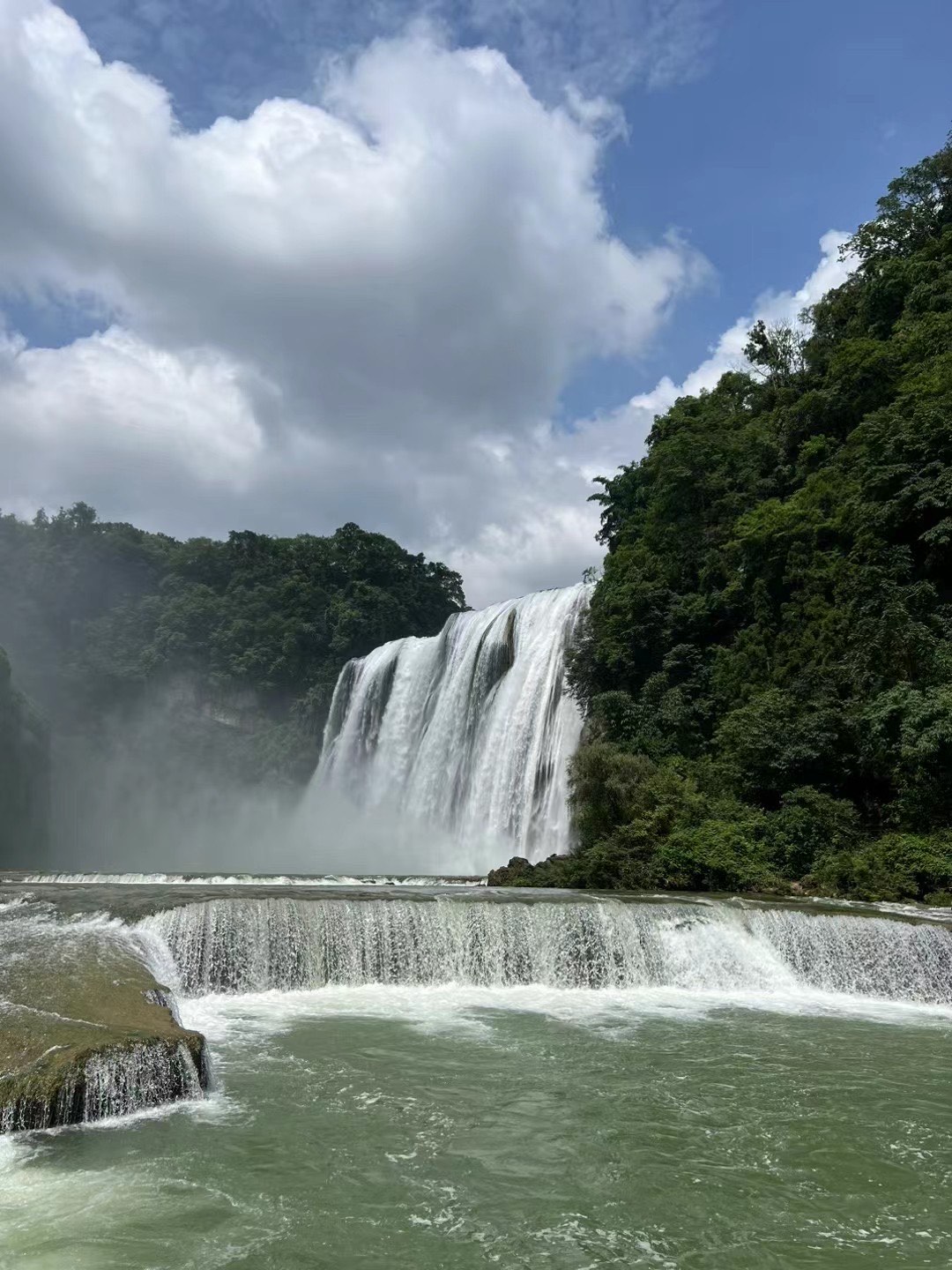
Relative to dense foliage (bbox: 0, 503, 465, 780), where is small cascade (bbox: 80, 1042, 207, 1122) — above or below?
below

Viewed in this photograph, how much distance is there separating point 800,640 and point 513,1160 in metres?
17.9

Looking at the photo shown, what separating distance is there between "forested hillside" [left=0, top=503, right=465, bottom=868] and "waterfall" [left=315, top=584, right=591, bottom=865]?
32.2ft

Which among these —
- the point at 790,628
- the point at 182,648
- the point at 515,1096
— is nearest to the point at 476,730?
the point at 790,628

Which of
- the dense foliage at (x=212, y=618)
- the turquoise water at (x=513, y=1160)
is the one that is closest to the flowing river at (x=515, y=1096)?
the turquoise water at (x=513, y=1160)

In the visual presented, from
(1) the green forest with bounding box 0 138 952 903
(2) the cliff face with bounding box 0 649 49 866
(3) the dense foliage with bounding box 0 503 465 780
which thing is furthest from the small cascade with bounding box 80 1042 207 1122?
(3) the dense foliage with bounding box 0 503 465 780

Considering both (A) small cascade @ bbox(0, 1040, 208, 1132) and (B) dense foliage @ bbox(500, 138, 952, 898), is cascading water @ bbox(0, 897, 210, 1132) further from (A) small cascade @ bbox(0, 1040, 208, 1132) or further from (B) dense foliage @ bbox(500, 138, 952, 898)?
(B) dense foliage @ bbox(500, 138, 952, 898)

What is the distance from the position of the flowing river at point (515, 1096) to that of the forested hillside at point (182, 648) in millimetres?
34779

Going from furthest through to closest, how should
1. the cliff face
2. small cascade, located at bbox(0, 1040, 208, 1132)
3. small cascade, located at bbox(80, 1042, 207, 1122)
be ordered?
the cliff face < small cascade, located at bbox(80, 1042, 207, 1122) < small cascade, located at bbox(0, 1040, 208, 1132)

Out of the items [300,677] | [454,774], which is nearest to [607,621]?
[454,774]

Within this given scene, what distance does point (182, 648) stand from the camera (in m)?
54.0

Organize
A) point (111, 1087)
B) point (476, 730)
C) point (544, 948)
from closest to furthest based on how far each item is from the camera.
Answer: point (111, 1087), point (544, 948), point (476, 730)

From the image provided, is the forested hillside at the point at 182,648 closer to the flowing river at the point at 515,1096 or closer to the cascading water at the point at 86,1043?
the flowing river at the point at 515,1096

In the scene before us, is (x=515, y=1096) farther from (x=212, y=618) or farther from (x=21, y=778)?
(x=212, y=618)

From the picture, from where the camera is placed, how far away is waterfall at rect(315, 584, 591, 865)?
89.4 feet
